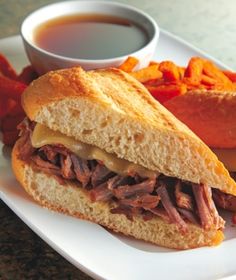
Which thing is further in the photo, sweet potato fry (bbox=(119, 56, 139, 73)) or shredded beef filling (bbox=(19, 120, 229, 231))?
sweet potato fry (bbox=(119, 56, 139, 73))

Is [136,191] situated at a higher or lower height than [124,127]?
lower

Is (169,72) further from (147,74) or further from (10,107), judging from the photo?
(10,107)

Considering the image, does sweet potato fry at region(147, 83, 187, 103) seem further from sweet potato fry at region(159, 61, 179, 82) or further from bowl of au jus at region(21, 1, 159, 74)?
bowl of au jus at region(21, 1, 159, 74)

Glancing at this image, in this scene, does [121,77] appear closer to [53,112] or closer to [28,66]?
[53,112]

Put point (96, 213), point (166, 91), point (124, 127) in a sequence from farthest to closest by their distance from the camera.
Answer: point (166, 91) < point (96, 213) < point (124, 127)

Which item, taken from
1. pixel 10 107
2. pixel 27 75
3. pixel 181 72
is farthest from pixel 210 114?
pixel 27 75

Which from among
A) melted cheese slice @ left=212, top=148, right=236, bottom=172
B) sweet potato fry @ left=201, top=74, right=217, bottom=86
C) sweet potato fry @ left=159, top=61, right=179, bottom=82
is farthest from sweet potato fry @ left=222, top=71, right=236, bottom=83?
melted cheese slice @ left=212, top=148, right=236, bottom=172
